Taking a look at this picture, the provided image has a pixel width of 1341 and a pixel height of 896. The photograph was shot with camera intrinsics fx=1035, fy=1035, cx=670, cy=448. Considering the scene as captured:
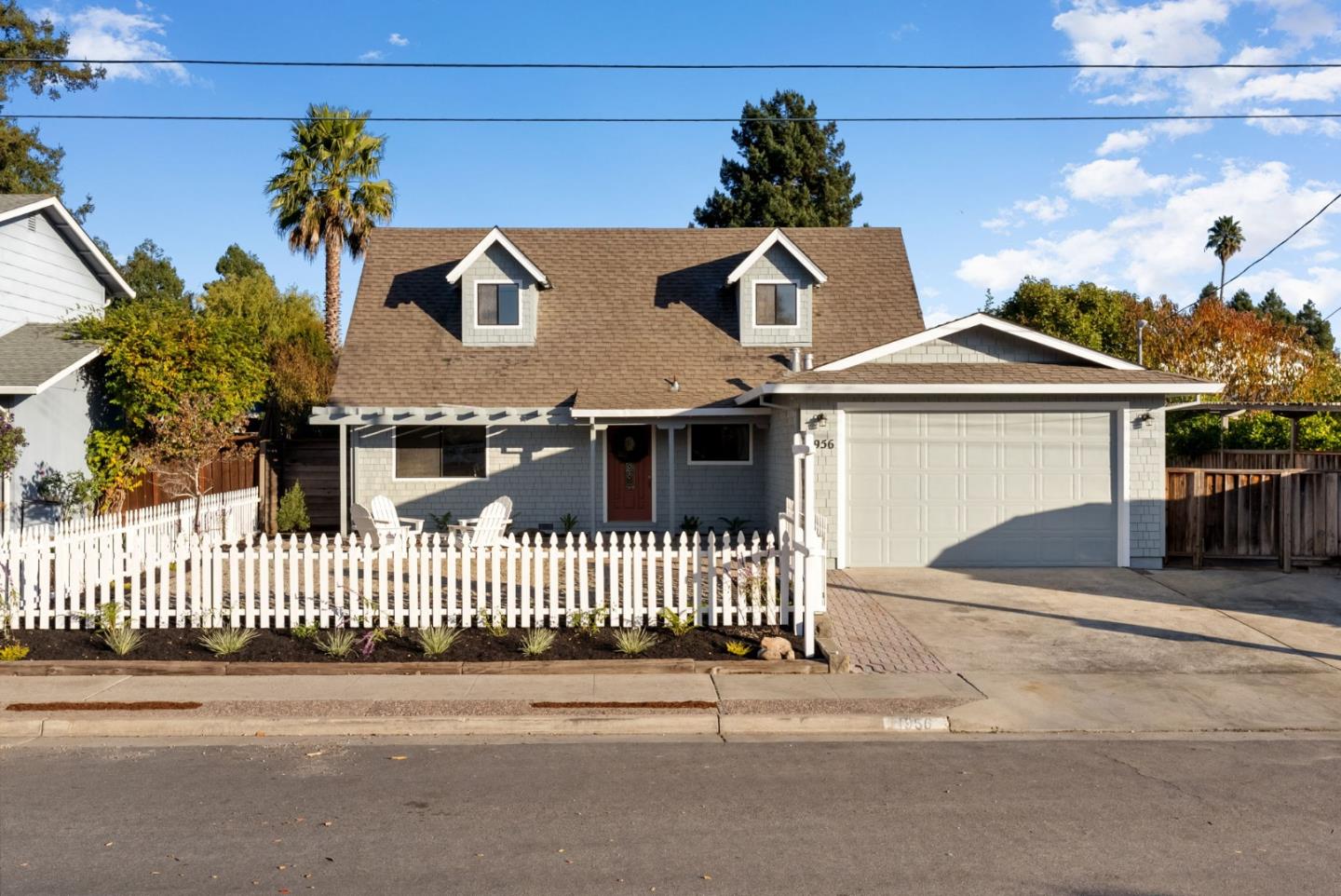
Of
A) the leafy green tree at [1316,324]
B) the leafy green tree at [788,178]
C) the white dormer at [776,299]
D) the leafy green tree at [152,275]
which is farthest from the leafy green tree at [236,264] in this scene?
the leafy green tree at [1316,324]

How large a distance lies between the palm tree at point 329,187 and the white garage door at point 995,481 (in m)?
19.2

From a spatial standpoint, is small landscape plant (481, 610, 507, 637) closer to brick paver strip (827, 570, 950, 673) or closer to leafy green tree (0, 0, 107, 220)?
brick paver strip (827, 570, 950, 673)

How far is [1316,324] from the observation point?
9250 centimetres

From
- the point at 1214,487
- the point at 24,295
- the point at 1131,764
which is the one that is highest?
the point at 24,295

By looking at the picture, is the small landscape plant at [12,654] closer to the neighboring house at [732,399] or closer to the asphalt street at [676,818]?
the asphalt street at [676,818]

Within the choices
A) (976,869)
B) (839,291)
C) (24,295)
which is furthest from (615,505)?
(976,869)

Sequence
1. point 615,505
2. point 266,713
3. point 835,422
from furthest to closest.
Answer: point 615,505 < point 835,422 < point 266,713

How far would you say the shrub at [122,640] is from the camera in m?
9.30

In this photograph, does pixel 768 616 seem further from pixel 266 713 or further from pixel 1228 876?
pixel 1228 876

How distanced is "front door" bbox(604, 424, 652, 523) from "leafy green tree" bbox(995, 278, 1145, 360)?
2120 cm

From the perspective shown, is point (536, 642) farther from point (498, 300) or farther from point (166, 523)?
point (498, 300)

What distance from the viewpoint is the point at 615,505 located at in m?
19.8

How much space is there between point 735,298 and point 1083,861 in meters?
17.0

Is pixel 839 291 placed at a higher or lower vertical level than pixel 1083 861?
higher
